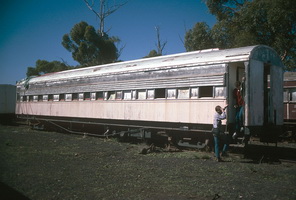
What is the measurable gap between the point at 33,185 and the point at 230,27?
759 inches

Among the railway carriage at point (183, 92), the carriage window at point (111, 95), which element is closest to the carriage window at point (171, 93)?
the railway carriage at point (183, 92)

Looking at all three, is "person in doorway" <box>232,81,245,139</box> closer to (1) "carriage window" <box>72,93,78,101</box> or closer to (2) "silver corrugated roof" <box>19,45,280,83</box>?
(2) "silver corrugated roof" <box>19,45,280,83</box>

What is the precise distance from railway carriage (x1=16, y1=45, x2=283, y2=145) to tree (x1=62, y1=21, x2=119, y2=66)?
1976 cm

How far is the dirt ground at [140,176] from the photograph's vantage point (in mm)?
4977

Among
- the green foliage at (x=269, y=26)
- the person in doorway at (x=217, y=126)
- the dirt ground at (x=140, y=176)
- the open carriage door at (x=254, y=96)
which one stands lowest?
the dirt ground at (x=140, y=176)

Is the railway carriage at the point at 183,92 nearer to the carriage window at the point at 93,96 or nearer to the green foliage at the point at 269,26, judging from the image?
the carriage window at the point at 93,96

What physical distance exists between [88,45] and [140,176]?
29484mm

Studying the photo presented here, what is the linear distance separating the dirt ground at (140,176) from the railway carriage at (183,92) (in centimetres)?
127

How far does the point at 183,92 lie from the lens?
31.4ft

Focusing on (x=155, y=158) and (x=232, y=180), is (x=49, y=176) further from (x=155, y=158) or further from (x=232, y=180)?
(x=232, y=180)

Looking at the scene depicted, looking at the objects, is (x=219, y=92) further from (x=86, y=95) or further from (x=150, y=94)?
(x=86, y=95)

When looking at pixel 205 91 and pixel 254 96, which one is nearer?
pixel 254 96

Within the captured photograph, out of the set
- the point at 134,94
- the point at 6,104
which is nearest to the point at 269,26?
the point at 134,94

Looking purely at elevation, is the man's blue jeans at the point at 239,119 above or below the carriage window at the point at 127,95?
below
